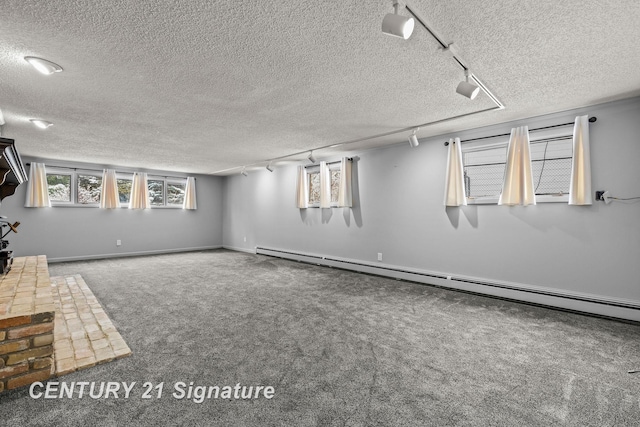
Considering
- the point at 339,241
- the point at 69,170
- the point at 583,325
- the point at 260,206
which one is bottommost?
the point at 583,325

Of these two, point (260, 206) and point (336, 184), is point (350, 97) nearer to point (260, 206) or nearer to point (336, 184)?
point (336, 184)

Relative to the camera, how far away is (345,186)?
18.8ft

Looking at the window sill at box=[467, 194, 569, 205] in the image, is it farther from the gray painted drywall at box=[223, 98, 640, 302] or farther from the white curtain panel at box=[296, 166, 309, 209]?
the white curtain panel at box=[296, 166, 309, 209]

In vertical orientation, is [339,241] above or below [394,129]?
below

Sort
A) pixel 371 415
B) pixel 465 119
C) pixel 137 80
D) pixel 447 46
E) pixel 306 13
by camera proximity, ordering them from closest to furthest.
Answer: pixel 371 415 → pixel 306 13 → pixel 447 46 → pixel 137 80 → pixel 465 119

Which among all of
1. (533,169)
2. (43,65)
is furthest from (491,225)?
(43,65)

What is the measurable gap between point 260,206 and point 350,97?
18.0 ft

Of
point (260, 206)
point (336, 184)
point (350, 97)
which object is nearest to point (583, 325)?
point (350, 97)

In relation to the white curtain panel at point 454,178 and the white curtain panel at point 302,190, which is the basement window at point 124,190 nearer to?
the white curtain panel at point 302,190

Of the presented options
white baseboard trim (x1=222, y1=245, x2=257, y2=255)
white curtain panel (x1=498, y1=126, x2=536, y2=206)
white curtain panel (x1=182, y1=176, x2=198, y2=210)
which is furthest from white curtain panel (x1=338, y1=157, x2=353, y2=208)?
white curtain panel (x1=182, y1=176, x2=198, y2=210)

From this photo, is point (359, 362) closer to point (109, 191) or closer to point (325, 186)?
point (325, 186)

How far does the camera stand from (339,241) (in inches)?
237

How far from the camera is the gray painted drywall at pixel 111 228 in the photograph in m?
6.27

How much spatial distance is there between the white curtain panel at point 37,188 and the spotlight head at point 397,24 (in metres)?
8.09
